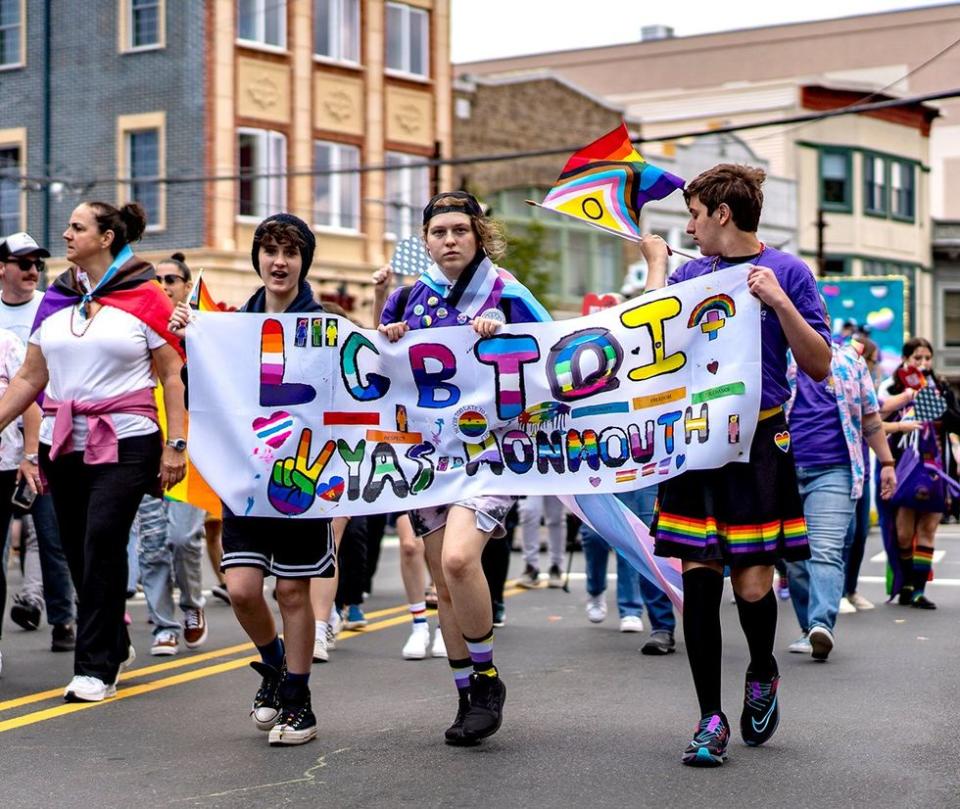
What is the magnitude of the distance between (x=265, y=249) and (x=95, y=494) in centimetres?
155

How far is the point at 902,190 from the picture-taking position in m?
51.9

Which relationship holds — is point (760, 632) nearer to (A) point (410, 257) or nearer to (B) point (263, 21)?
(A) point (410, 257)

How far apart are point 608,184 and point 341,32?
95.5 feet

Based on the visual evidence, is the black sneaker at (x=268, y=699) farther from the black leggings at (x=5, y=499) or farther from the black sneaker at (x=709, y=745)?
the black leggings at (x=5, y=499)

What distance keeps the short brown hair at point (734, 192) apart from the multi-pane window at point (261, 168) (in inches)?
1077

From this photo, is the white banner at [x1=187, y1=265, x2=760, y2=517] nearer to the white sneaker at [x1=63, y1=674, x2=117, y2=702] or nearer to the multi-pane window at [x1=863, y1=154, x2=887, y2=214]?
the white sneaker at [x1=63, y1=674, x2=117, y2=702]

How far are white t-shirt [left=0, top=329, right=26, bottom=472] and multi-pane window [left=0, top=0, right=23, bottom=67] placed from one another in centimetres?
2725

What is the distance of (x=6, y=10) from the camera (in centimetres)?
3462

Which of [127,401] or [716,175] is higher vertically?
[716,175]

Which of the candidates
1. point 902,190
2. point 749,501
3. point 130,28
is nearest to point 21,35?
point 130,28

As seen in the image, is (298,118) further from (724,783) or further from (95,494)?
(724,783)

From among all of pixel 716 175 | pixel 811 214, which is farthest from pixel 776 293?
pixel 811 214

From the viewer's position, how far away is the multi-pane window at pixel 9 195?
3431 centimetres

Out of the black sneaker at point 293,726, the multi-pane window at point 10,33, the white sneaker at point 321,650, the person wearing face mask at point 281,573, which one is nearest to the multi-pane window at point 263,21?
the multi-pane window at point 10,33
